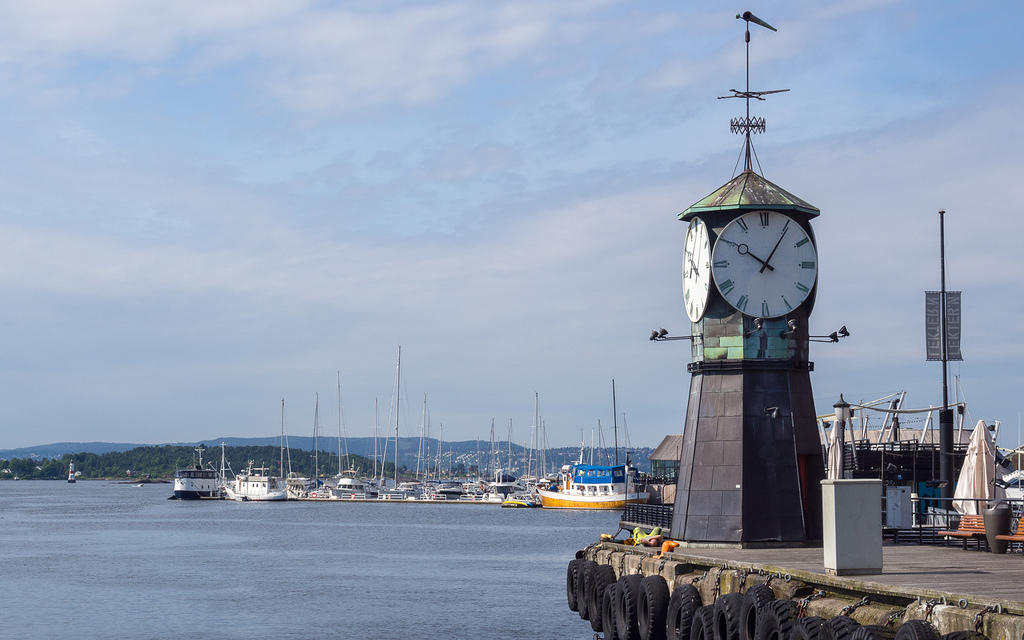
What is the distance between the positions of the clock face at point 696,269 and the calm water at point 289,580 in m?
13.2

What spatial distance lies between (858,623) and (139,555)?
7529 cm

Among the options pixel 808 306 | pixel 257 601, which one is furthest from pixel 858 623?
pixel 257 601

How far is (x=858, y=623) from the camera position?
17.9 m

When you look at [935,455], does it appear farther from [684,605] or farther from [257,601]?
[684,605]

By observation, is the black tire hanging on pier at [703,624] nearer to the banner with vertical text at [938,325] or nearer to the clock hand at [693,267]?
the clock hand at [693,267]

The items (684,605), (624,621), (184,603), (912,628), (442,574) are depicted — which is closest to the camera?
(912,628)

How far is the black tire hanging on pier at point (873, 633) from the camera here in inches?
666

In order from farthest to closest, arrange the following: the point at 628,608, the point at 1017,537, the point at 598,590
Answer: the point at 598,590, the point at 628,608, the point at 1017,537

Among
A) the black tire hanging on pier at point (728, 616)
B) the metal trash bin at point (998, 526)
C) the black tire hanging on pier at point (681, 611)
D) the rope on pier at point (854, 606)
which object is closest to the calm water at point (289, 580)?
the black tire hanging on pier at point (681, 611)

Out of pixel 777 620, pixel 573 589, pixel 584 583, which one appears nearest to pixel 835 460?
pixel 584 583

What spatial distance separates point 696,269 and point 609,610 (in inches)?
370

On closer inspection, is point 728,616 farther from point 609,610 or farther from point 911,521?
point 911,521

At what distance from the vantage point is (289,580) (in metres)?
64.9

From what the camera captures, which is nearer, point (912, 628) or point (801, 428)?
point (912, 628)
